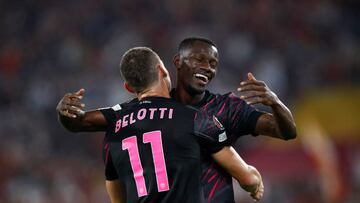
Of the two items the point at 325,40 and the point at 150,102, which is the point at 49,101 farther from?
the point at 150,102

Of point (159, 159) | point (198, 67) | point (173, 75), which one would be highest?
point (198, 67)

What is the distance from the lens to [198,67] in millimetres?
4320

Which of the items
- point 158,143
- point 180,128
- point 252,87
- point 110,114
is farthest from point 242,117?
point 110,114

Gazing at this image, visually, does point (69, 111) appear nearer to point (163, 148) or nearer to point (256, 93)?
point (163, 148)

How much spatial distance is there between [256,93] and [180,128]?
1.28 ft

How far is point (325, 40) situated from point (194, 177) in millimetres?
8282

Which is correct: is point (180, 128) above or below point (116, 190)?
above

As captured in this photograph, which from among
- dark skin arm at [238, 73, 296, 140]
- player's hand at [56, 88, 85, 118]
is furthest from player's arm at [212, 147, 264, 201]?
player's hand at [56, 88, 85, 118]

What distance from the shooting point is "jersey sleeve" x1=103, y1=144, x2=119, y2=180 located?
4236 mm

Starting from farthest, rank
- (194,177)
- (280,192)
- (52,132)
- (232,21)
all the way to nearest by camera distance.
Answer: (232,21), (52,132), (280,192), (194,177)

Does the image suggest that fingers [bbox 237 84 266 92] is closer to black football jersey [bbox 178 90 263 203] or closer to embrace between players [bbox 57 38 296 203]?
embrace between players [bbox 57 38 296 203]

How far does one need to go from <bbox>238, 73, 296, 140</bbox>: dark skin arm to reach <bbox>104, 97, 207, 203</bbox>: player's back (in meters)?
0.29

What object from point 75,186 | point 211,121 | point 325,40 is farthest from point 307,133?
point 211,121

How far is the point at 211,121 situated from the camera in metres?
4.08
